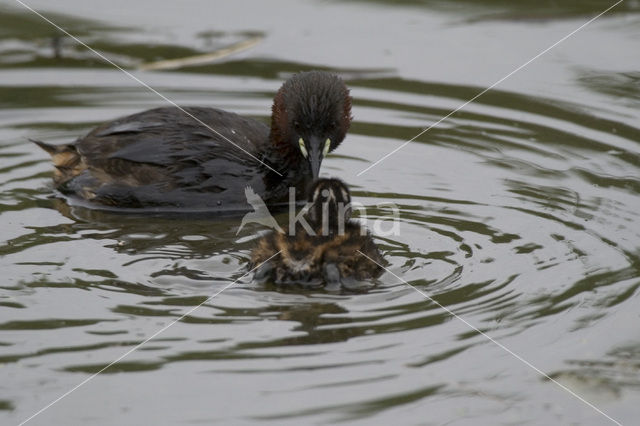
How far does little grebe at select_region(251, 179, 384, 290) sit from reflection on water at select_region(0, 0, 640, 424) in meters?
0.13

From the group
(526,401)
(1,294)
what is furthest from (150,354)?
(526,401)

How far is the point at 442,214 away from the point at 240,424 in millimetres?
3382

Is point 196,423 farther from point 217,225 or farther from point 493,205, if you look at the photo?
point 493,205

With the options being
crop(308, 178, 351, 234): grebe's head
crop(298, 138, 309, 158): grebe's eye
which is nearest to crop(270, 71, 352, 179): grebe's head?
crop(298, 138, 309, 158): grebe's eye

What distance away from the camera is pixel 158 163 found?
8.73m

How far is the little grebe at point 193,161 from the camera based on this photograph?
8.71 metres

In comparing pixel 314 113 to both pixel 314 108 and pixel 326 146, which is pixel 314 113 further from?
pixel 326 146

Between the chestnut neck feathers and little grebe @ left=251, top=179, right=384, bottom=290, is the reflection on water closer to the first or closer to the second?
little grebe @ left=251, top=179, right=384, bottom=290

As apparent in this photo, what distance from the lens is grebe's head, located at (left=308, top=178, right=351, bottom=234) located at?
23.4 feet

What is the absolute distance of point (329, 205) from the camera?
7.12 meters

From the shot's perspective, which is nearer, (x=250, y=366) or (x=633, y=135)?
(x=250, y=366)

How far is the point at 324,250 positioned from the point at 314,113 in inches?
62.1

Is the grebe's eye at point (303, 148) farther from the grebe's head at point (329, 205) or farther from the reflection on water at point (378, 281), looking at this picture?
the grebe's head at point (329, 205)

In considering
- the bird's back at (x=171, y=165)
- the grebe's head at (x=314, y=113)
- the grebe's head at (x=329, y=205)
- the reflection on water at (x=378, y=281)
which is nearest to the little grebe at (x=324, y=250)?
the grebe's head at (x=329, y=205)
